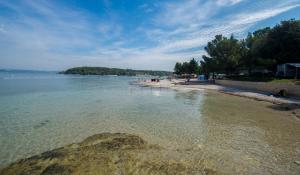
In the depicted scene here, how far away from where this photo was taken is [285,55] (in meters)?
36.3

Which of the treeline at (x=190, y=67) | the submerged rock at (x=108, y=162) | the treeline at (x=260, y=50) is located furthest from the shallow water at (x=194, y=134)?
the treeline at (x=190, y=67)

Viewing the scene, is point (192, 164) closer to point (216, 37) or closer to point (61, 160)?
point (61, 160)

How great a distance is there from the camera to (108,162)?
6.15 m

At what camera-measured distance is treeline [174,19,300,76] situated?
36.2 m

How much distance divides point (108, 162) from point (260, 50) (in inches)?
1624

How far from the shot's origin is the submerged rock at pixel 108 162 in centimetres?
A: 568

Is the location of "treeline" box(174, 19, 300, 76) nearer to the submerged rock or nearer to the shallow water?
the shallow water

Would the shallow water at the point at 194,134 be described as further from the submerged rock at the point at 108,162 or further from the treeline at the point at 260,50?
the treeline at the point at 260,50

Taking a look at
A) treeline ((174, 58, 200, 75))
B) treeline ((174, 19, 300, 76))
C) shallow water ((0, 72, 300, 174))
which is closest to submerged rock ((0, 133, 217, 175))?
shallow water ((0, 72, 300, 174))

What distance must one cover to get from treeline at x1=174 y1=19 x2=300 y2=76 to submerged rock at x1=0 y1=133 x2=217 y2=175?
3595 cm

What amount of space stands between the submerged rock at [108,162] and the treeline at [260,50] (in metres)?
35.9

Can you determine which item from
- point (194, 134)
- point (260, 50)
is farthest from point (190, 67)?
point (194, 134)

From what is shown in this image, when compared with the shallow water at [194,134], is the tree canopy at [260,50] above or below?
above

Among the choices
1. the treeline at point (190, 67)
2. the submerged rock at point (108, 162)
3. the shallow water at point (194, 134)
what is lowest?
the shallow water at point (194, 134)
